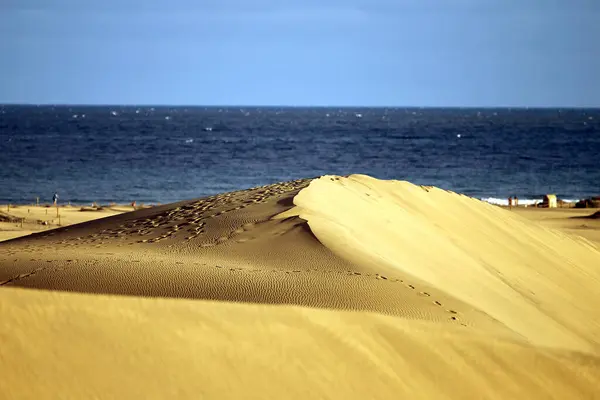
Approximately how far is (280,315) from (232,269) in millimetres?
1579

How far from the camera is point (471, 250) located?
15.2m

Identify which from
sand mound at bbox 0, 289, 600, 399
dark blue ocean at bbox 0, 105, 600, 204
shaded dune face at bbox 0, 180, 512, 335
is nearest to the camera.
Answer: sand mound at bbox 0, 289, 600, 399

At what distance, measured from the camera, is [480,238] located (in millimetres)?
16266

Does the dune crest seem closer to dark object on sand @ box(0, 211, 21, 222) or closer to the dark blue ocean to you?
dark object on sand @ box(0, 211, 21, 222)

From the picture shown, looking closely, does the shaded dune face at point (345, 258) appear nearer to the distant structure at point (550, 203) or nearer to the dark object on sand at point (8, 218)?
the dark object on sand at point (8, 218)

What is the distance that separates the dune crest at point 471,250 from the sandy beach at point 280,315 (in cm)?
6

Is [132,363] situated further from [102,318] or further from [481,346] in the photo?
[481,346]

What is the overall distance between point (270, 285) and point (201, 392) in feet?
7.34

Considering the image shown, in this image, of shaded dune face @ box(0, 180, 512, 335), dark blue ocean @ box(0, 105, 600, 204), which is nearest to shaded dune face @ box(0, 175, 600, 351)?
shaded dune face @ box(0, 180, 512, 335)

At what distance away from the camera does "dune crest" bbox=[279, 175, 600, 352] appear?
1199 cm

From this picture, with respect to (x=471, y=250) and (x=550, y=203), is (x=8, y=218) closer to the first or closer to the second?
(x=471, y=250)

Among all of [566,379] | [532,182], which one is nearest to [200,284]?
[566,379]

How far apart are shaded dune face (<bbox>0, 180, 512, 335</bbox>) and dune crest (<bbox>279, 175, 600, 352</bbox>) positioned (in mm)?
549

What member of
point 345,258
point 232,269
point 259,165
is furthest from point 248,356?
point 259,165
